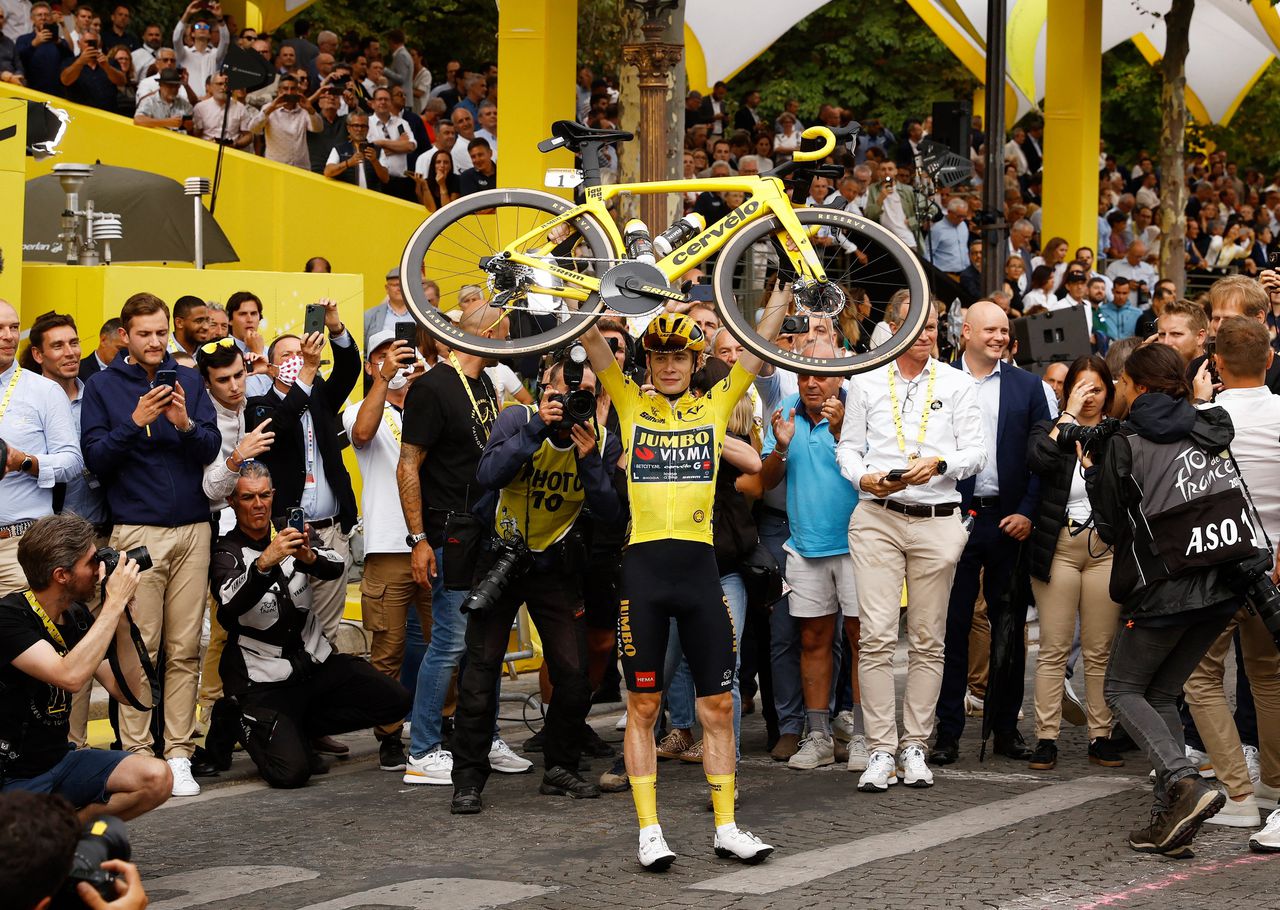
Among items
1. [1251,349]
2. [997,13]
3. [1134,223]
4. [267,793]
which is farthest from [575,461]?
[1134,223]

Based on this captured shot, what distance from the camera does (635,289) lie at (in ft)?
23.2

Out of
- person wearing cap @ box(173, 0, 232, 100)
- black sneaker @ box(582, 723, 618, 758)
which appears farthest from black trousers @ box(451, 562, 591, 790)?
person wearing cap @ box(173, 0, 232, 100)

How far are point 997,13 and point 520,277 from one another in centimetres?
1121

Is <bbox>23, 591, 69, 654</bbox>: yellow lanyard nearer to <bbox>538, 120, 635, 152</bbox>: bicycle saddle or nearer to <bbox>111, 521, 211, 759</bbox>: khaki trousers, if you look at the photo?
<bbox>111, 521, 211, 759</bbox>: khaki trousers

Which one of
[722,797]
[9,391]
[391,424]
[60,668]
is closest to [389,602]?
[391,424]

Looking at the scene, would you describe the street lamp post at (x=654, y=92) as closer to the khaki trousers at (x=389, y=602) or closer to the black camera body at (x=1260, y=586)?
the khaki trousers at (x=389, y=602)

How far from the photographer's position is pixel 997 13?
1714 cm

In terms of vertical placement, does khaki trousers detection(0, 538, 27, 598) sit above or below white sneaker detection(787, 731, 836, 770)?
above

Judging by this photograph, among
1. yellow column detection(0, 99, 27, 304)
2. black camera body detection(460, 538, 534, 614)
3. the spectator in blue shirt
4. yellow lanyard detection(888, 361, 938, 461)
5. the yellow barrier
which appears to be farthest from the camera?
the spectator in blue shirt

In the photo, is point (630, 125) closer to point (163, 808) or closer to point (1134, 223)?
point (163, 808)

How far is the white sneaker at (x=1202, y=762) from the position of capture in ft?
26.9

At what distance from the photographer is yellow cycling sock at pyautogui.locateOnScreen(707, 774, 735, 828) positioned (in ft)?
22.7

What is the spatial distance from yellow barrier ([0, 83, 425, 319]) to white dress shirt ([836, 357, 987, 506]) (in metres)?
9.73

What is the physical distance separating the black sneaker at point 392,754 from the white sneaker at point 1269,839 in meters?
4.03
